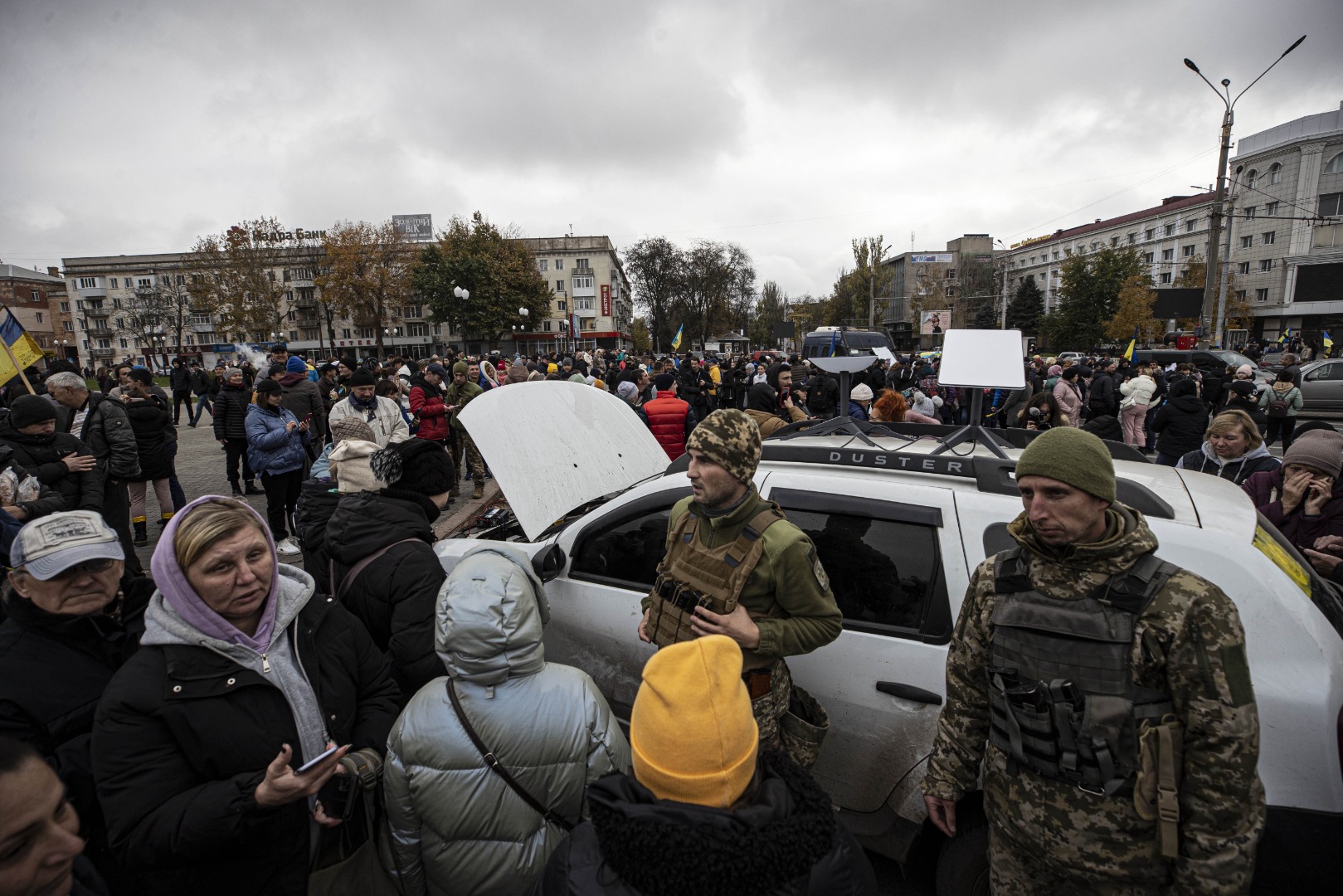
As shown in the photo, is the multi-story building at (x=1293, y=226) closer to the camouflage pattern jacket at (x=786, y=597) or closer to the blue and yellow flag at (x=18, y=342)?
the camouflage pattern jacket at (x=786, y=597)

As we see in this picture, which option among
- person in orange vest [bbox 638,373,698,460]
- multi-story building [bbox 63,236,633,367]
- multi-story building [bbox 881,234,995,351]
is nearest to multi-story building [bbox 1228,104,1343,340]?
multi-story building [bbox 881,234,995,351]

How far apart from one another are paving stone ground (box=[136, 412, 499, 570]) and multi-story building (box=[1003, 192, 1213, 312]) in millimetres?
47641

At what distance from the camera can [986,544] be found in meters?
2.31

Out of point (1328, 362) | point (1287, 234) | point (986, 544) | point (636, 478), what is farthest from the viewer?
point (1287, 234)

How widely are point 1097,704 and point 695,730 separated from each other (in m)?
1.14

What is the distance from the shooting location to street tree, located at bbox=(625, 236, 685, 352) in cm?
6575

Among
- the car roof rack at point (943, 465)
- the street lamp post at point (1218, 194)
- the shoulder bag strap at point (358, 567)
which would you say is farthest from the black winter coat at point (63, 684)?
the street lamp post at point (1218, 194)

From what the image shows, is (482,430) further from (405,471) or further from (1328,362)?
(1328,362)

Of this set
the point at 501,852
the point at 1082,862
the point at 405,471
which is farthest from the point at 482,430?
the point at 1082,862

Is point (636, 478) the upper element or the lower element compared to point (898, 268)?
lower

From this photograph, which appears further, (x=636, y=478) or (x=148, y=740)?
(x=636, y=478)

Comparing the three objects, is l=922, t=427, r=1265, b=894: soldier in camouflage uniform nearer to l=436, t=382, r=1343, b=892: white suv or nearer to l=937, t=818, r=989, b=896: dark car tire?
l=937, t=818, r=989, b=896: dark car tire

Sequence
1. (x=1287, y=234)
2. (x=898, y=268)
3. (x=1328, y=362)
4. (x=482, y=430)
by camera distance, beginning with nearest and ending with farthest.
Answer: (x=482, y=430) < (x=1328, y=362) < (x=1287, y=234) < (x=898, y=268)

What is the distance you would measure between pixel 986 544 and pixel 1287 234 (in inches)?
2608
